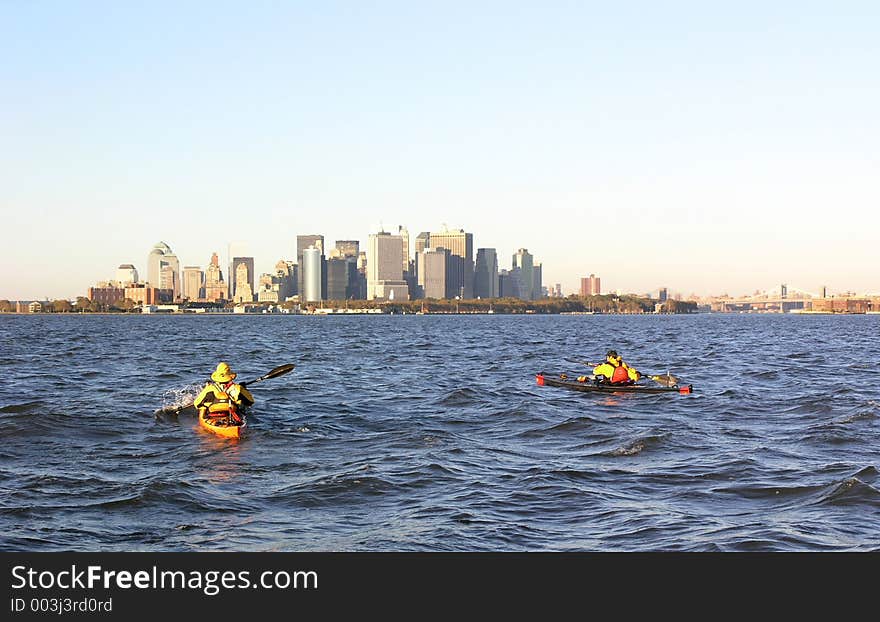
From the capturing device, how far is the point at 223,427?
2527cm

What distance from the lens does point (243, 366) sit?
56188 millimetres

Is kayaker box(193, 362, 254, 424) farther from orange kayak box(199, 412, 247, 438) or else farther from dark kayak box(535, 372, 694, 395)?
dark kayak box(535, 372, 694, 395)

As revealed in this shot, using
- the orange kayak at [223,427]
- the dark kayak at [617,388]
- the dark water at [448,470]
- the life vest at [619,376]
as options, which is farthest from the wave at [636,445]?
the life vest at [619,376]

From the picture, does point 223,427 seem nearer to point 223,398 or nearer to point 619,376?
point 223,398

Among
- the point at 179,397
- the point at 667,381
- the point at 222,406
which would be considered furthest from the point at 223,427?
the point at 667,381

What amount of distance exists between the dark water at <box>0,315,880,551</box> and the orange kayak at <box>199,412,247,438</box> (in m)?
0.32

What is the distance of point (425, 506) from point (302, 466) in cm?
485

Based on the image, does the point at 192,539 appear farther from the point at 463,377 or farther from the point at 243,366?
the point at 243,366

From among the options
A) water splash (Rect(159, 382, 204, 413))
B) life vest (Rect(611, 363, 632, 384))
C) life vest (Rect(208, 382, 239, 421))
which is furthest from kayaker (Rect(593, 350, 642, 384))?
life vest (Rect(208, 382, 239, 421))

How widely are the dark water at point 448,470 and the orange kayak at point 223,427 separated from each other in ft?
1.06

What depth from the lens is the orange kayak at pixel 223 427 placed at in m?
25.0

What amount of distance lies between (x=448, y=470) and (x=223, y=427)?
791 cm

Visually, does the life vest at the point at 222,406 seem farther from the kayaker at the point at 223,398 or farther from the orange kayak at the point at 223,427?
the orange kayak at the point at 223,427
